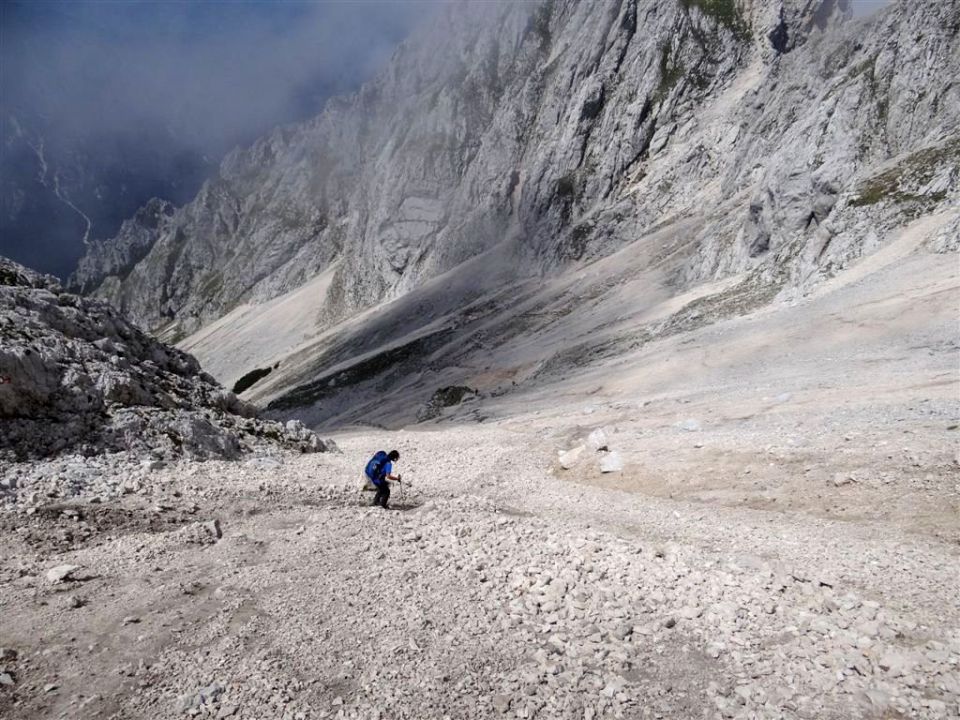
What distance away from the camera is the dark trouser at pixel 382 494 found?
13.2m

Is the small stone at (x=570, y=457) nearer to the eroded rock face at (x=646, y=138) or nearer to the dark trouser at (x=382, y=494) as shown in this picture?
the dark trouser at (x=382, y=494)

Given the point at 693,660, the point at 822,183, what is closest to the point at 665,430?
the point at 693,660

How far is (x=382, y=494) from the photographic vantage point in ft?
43.6

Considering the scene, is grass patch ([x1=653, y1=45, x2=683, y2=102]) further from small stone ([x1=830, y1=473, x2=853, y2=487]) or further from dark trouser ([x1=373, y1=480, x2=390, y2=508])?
dark trouser ([x1=373, y1=480, x2=390, y2=508])

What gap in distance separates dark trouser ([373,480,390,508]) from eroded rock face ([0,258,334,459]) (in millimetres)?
5588

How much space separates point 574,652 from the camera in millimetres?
7340

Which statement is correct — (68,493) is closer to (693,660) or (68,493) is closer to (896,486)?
(693,660)

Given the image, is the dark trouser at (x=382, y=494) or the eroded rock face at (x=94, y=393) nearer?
the dark trouser at (x=382, y=494)

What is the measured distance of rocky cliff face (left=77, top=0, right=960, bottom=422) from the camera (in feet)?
163

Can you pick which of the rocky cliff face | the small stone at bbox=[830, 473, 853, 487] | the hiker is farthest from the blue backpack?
the rocky cliff face

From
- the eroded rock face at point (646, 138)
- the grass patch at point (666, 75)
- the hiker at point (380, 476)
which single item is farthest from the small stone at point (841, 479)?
the grass patch at point (666, 75)

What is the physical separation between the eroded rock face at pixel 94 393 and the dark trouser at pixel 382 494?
220 inches

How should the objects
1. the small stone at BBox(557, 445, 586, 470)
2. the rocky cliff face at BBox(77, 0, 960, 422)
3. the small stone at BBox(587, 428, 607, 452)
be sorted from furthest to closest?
1. the rocky cliff face at BBox(77, 0, 960, 422)
2. the small stone at BBox(587, 428, 607, 452)
3. the small stone at BBox(557, 445, 586, 470)

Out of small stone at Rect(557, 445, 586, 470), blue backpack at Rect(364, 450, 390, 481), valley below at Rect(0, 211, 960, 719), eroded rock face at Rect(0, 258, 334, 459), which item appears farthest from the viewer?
small stone at Rect(557, 445, 586, 470)
